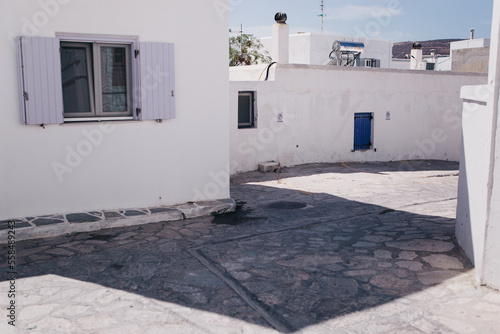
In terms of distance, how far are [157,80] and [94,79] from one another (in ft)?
2.98

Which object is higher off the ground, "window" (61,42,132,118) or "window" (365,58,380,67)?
"window" (365,58,380,67)

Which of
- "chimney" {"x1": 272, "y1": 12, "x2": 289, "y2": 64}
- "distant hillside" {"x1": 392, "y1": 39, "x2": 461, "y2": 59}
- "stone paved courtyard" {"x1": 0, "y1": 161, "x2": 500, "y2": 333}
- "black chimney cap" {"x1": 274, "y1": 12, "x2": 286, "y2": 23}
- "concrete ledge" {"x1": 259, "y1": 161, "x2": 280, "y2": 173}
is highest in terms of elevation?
"distant hillside" {"x1": 392, "y1": 39, "x2": 461, "y2": 59}

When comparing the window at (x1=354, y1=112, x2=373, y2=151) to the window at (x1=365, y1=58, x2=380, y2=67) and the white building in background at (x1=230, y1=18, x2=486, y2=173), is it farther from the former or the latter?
the window at (x1=365, y1=58, x2=380, y2=67)

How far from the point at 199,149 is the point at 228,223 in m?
1.39

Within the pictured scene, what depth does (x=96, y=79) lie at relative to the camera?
6754 millimetres

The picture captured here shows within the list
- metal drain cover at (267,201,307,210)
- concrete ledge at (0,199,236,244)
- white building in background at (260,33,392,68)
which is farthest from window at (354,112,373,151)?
white building in background at (260,33,392,68)

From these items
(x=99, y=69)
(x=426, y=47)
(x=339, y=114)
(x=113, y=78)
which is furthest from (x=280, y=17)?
(x=426, y=47)

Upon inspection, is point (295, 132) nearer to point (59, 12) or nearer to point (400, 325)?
point (59, 12)

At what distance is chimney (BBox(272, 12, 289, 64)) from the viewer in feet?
44.5

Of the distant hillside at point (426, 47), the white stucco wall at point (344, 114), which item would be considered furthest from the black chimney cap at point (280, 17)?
the distant hillside at point (426, 47)

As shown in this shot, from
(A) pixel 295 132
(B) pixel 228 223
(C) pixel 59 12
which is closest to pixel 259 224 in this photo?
(B) pixel 228 223

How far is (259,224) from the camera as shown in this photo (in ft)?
22.6

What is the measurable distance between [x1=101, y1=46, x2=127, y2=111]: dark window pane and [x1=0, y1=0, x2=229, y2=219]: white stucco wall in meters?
0.33

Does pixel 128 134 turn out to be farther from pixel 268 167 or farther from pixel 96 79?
pixel 268 167
